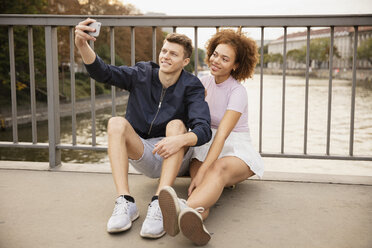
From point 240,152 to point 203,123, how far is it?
1.17 ft

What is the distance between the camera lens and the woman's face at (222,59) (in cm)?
262

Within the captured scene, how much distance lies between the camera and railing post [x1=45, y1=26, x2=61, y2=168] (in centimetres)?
315

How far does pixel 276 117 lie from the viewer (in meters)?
26.2

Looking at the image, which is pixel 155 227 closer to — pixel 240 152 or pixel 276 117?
pixel 240 152

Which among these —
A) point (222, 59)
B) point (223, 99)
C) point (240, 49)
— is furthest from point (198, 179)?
point (240, 49)

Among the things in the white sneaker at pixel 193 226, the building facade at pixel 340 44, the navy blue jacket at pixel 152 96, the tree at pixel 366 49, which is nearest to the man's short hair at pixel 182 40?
the navy blue jacket at pixel 152 96

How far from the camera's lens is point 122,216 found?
201 cm

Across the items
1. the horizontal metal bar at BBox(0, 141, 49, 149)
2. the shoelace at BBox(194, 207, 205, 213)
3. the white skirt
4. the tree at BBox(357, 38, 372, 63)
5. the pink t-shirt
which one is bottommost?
the shoelace at BBox(194, 207, 205, 213)

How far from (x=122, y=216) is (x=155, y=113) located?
76cm

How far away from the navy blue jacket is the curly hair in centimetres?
36

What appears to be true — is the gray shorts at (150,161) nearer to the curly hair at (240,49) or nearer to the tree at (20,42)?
the curly hair at (240,49)

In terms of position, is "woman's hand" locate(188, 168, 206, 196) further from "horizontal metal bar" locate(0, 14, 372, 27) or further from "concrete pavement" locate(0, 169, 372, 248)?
"horizontal metal bar" locate(0, 14, 372, 27)

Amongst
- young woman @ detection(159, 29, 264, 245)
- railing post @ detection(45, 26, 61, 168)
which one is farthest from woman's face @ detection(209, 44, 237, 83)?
railing post @ detection(45, 26, 61, 168)

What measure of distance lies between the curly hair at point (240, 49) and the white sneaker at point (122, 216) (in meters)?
1.18
